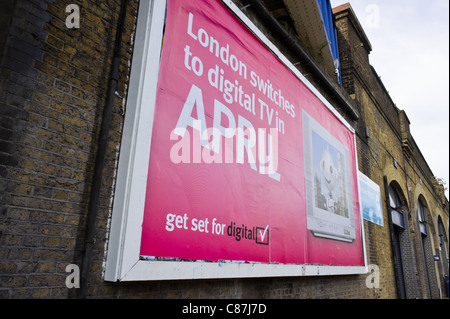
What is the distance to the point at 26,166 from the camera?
1845 mm

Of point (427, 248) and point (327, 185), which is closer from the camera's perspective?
point (327, 185)

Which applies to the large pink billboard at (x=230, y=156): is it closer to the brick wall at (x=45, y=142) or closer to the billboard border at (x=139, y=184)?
A: the billboard border at (x=139, y=184)

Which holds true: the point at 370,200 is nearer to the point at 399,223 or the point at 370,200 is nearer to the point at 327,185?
the point at 327,185

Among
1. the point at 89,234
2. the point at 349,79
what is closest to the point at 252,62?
the point at 89,234

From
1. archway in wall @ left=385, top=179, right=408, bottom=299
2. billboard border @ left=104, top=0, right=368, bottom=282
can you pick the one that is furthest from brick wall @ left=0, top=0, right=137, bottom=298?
archway in wall @ left=385, top=179, right=408, bottom=299

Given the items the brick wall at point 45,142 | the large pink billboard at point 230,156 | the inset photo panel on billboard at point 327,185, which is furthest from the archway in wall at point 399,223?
the brick wall at point 45,142

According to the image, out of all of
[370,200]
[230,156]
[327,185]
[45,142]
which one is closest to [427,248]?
[370,200]

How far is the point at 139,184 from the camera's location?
2236 mm

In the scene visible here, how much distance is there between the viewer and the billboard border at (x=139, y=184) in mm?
2092

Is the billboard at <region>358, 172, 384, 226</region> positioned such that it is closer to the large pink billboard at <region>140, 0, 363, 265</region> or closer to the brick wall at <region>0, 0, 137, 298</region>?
the large pink billboard at <region>140, 0, 363, 265</region>

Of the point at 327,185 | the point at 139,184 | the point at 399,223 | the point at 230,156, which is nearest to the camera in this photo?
the point at 139,184

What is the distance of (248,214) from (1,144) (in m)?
2.18

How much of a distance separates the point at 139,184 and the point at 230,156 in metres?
1.15

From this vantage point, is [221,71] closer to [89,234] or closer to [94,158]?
[94,158]
